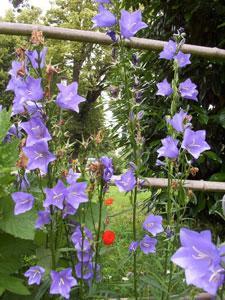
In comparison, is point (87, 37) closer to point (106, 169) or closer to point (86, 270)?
point (106, 169)

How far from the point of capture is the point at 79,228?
3.92ft

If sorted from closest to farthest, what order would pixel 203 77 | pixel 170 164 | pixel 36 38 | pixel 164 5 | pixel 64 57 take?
pixel 36 38 → pixel 170 164 → pixel 203 77 → pixel 164 5 → pixel 64 57

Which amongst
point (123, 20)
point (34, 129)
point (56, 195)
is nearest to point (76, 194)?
point (56, 195)

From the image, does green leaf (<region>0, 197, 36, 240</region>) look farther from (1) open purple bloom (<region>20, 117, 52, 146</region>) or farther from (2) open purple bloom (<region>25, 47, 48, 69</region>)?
(2) open purple bloom (<region>25, 47, 48, 69</region>)

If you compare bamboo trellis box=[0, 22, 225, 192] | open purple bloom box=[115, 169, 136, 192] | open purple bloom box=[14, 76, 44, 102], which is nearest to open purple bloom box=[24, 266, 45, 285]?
open purple bloom box=[115, 169, 136, 192]

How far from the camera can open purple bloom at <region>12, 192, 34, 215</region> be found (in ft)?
3.59

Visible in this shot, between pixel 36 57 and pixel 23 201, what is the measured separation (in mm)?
327

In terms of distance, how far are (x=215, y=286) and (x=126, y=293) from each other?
51.2 inches

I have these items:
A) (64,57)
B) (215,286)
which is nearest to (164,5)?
(215,286)

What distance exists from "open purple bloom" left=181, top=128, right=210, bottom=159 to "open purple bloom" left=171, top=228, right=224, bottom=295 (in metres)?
0.65

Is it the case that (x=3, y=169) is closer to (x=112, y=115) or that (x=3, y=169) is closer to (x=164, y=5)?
(x=112, y=115)

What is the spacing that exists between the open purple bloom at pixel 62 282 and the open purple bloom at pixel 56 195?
0.16 meters

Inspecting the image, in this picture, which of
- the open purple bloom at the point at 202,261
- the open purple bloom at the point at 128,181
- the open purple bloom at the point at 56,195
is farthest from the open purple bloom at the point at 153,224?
the open purple bloom at the point at 202,261

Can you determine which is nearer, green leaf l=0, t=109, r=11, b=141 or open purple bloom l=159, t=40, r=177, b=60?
green leaf l=0, t=109, r=11, b=141
